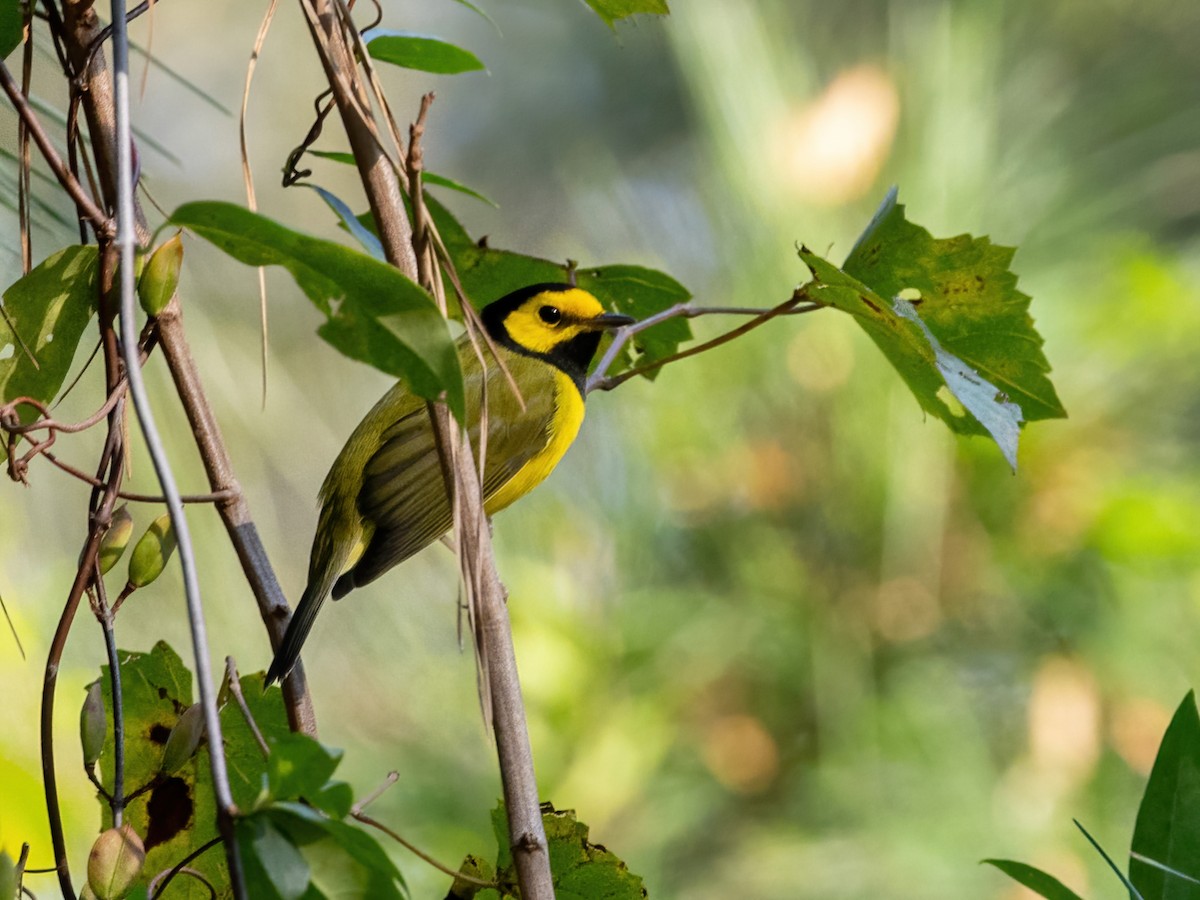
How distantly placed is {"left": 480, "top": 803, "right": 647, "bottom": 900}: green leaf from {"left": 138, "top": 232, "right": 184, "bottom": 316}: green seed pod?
0.25 meters

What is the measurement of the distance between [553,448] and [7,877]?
963 mm

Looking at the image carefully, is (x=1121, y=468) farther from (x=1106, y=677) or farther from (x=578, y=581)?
(x=578, y=581)

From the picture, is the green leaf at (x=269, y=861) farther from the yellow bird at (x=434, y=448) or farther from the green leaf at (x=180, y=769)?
the yellow bird at (x=434, y=448)

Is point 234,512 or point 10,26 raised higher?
point 10,26

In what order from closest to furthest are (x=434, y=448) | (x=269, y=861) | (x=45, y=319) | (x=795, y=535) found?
1. (x=269, y=861)
2. (x=45, y=319)
3. (x=434, y=448)
4. (x=795, y=535)

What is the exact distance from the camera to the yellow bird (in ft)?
3.62

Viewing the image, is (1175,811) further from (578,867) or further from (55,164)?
(55,164)

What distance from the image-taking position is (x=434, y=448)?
104 cm

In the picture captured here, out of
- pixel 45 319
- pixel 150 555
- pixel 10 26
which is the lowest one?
pixel 150 555

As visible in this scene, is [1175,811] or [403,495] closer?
[1175,811]

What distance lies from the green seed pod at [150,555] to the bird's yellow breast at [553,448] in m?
0.80

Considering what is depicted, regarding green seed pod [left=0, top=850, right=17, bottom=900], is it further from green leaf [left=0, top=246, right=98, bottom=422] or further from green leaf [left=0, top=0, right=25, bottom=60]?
green leaf [left=0, top=0, right=25, bottom=60]

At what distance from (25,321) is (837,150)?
1.22 m

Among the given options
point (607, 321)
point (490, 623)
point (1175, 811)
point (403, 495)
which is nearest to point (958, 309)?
point (1175, 811)
